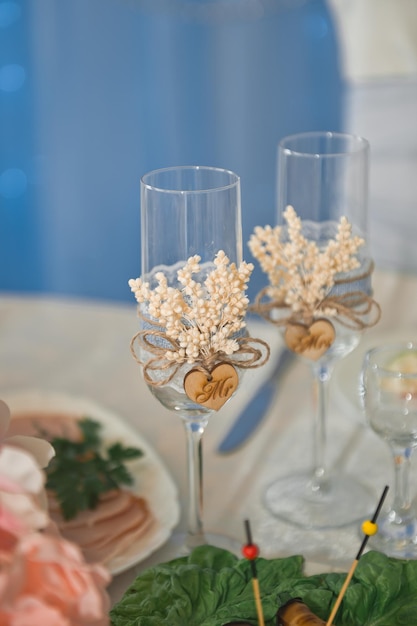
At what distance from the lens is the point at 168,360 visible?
2.73ft

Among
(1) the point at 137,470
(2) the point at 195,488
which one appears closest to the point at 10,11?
(1) the point at 137,470

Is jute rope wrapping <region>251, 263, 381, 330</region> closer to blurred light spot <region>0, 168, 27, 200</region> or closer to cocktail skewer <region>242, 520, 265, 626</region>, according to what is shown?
cocktail skewer <region>242, 520, 265, 626</region>

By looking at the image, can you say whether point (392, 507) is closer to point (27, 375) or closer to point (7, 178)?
point (27, 375)

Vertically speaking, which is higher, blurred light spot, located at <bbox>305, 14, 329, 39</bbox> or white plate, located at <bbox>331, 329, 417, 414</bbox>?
blurred light spot, located at <bbox>305, 14, 329, 39</bbox>

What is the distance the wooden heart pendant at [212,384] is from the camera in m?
0.83

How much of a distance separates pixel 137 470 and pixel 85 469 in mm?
84

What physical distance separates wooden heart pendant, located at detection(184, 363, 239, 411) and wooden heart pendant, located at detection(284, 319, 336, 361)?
0.55ft

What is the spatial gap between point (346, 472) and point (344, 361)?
0.69ft

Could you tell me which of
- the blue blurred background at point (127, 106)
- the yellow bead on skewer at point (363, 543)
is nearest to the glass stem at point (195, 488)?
the yellow bead on skewer at point (363, 543)

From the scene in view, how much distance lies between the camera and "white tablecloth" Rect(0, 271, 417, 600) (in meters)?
1.00

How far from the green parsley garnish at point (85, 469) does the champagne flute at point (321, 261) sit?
0.57 ft

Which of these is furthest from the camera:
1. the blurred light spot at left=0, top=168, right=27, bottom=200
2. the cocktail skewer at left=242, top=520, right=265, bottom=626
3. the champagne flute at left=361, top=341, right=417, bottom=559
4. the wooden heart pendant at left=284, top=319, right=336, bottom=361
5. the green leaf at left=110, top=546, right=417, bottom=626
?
the blurred light spot at left=0, top=168, right=27, bottom=200

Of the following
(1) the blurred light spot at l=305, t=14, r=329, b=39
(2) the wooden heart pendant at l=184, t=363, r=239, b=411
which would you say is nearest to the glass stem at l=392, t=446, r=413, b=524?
(2) the wooden heart pendant at l=184, t=363, r=239, b=411

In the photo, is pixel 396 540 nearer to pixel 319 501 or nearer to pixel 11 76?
pixel 319 501
